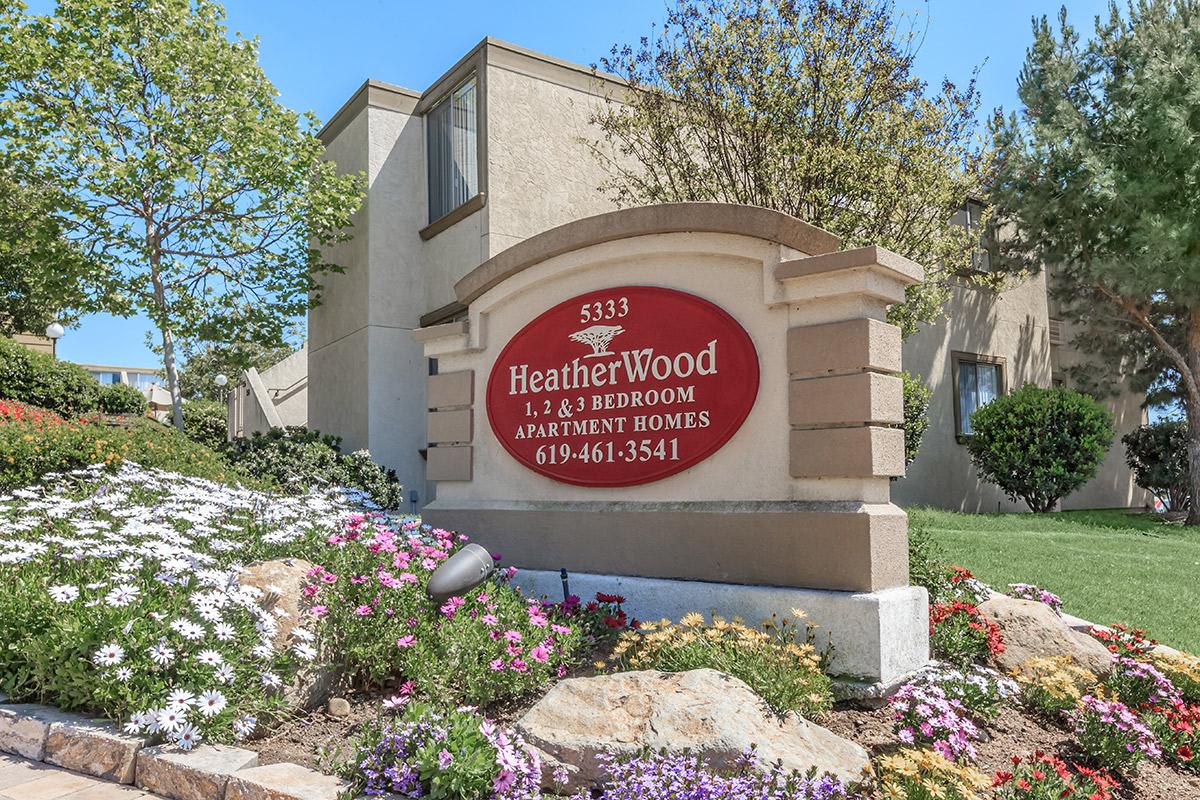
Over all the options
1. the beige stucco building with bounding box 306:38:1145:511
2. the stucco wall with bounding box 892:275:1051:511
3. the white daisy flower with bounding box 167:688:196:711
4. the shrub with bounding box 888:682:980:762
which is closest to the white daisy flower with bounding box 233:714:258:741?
the white daisy flower with bounding box 167:688:196:711

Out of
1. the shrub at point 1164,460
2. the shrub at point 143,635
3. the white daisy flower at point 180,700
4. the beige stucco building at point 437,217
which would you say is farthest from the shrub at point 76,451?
the shrub at point 1164,460

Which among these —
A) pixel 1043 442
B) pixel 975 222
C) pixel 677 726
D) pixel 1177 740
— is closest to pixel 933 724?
pixel 677 726

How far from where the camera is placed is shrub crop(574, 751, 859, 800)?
309cm

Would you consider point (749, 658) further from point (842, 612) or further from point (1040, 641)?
point (1040, 641)

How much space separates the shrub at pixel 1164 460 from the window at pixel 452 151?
1360 centimetres

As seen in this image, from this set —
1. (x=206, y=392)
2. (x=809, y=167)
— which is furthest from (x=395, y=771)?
(x=206, y=392)

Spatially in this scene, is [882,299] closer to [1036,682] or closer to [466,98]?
[1036,682]

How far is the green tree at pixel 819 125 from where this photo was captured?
991cm

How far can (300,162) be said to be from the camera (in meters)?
13.2

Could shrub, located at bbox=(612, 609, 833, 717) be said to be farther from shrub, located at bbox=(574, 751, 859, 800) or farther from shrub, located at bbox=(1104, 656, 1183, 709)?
shrub, located at bbox=(1104, 656, 1183, 709)

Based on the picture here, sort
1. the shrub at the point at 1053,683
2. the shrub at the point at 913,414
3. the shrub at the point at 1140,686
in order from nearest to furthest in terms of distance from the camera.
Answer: the shrub at the point at 1053,683 → the shrub at the point at 1140,686 → the shrub at the point at 913,414

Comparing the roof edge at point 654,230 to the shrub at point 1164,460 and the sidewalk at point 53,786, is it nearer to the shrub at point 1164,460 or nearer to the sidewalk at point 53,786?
the sidewalk at point 53,786

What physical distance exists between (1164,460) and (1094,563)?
30.2 feet

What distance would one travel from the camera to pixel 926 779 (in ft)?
11.4
